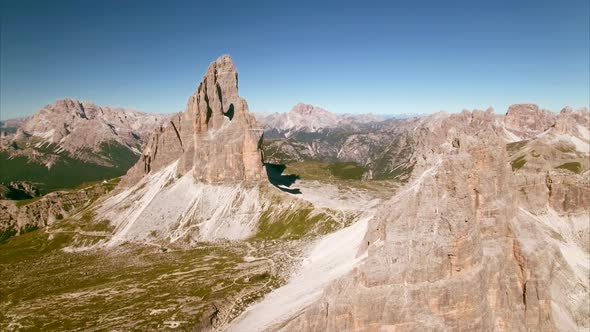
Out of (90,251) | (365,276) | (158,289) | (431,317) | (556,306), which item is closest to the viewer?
(431,317)

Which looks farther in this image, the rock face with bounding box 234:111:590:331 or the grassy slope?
the grassy slope

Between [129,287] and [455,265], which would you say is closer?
[455,265]

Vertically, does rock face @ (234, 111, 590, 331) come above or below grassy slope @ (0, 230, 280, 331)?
above

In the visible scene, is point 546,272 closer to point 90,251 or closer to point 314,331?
point 314,331

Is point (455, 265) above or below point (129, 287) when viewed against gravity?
above

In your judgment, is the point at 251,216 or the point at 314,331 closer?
the point at 314,331

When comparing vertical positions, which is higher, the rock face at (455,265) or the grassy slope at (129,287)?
the rock face at (455,265)

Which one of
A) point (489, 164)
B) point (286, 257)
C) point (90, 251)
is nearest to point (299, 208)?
point (286, 257)

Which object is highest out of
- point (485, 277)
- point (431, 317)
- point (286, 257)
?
point (485, 277)

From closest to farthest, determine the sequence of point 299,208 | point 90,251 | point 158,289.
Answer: point 158,289 < point 299,208 < point 90,251

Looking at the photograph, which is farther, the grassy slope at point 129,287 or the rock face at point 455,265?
the grassy slope at point 129,287

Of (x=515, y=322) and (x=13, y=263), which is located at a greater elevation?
(x=515, y=322)
